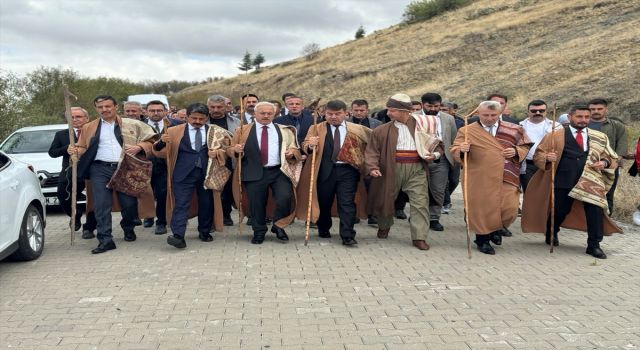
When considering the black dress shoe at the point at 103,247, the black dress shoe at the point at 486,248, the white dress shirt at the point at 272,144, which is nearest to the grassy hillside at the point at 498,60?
the black dress shoe at the point at 486,248

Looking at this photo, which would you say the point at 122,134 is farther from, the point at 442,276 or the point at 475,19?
the point at 475,19

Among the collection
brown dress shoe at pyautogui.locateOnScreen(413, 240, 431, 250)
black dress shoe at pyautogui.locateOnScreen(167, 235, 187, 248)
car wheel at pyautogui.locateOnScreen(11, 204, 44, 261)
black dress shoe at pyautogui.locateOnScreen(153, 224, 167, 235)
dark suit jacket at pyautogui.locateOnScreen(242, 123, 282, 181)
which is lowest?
brown dress shoe at pyautogui.locateOnScreen(413, 240, 431, 250)

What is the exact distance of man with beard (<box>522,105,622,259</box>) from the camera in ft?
22.0

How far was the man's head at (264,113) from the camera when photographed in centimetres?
719

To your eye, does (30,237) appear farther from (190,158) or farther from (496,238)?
(496,238)

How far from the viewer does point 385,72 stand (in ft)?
125

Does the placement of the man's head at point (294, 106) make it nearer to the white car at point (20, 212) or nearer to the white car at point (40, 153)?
the white car at point (20, 212)

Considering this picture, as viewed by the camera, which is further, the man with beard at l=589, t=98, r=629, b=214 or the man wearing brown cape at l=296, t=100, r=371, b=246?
the man with beard at l=589, t=98, r=629, b=214

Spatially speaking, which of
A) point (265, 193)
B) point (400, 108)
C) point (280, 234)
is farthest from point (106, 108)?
point (400, 108)

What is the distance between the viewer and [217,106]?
8281 mm

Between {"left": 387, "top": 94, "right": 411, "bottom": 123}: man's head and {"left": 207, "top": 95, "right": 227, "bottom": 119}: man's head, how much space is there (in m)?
2.59

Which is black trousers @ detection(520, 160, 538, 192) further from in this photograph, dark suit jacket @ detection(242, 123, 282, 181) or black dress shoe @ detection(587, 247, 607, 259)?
dark suit jacket @ detection(242, 123, 282, 181)

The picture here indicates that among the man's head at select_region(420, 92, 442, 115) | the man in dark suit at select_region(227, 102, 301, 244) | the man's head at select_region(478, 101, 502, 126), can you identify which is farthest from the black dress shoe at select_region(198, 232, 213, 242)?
the man's head at select_region(478, 101, 502, 126)

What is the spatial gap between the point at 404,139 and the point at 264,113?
70.2 inches
